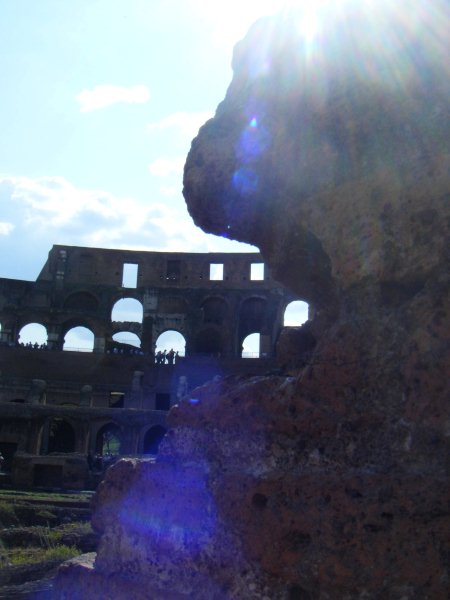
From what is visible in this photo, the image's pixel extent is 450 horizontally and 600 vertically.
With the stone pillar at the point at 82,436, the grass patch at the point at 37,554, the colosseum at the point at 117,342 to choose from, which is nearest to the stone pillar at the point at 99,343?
the colosseum at the point at 117,342

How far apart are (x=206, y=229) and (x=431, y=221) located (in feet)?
3.42

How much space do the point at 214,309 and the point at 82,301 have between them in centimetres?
706

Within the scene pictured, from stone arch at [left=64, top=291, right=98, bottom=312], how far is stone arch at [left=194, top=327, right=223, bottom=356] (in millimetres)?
5732

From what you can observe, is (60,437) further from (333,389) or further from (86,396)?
(333,389)

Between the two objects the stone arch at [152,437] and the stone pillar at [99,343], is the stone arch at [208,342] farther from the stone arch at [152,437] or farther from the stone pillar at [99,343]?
the stone arch at [152,437]

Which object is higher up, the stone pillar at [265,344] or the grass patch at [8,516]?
the stone pillar at [265,344]

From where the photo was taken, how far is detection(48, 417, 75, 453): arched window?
28138 mm

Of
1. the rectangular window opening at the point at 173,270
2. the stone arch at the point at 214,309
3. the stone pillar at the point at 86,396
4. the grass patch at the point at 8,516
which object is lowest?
the grass patch at the point at 8,516

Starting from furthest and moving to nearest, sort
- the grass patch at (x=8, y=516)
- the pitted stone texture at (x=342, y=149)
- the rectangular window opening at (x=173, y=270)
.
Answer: the rectangular window opening at (x=173, y=270) → the grass patch at (x=8, y=516) → the pitted stone texture at (x=342, y=149)

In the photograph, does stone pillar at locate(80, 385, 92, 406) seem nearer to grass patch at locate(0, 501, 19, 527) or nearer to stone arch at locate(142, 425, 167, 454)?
stone arch at locate(142, 425, 167, 454)

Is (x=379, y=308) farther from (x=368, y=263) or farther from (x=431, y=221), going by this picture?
(x=431, y=221)

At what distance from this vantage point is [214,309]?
35.7 m

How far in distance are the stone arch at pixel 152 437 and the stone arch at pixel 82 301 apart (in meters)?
11.3

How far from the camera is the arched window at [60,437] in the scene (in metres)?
28.1
